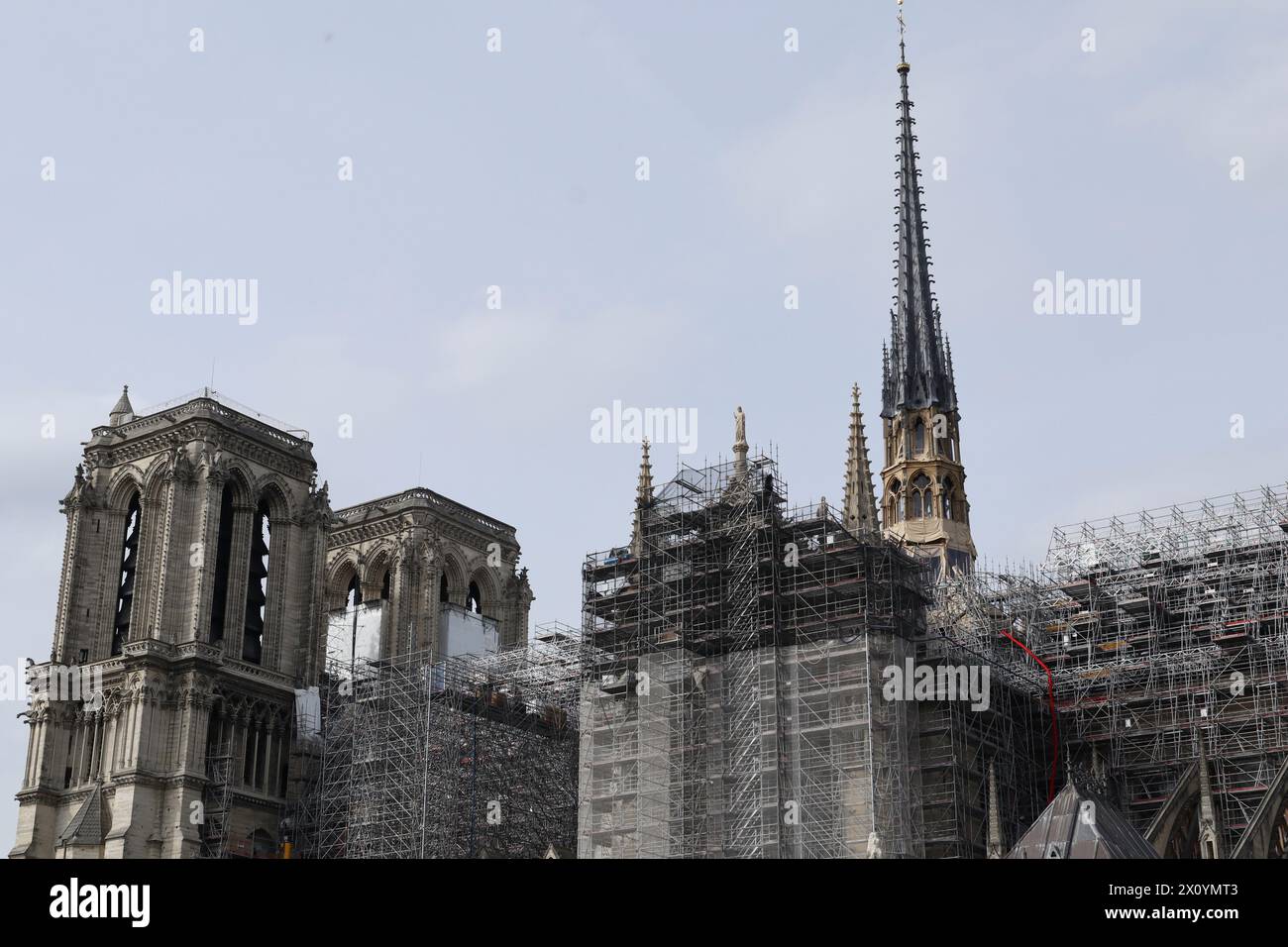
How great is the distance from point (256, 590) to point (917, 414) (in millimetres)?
37557

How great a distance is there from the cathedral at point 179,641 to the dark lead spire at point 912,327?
113 ft

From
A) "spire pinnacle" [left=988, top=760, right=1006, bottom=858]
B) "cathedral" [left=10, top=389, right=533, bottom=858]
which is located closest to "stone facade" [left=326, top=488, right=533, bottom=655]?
"cathedral" [left=10, top=389, right=533, bottom=858]

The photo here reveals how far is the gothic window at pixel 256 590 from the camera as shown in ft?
237

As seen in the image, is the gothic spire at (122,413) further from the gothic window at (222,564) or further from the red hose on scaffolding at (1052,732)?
the red hose on scaffolding at (1052,732)

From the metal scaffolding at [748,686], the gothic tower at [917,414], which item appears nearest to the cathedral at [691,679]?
the metal scaffolding at [748,686]

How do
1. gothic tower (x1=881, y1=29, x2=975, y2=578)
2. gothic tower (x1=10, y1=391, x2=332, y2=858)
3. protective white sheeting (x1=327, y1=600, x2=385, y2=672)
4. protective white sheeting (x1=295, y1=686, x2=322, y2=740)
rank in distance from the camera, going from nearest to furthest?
1. gothic tower (x1=10, y1=391, x2=332, y2=858)
2. protective white sheeting (x1=295, y1=686, x2=322, y2=740)
3. protective white sheeting (x1=327, y1=600, x2=385, y2=672)
4. gothic tower (x1=881, y1=29, x2=975, y2=578)

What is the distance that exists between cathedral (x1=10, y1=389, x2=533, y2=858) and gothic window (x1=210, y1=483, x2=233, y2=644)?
0.08 metres

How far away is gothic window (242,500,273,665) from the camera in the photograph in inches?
2849

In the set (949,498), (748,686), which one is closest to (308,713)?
(748,686)

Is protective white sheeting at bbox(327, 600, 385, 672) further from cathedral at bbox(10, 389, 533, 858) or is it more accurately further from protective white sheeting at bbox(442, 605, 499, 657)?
cathedral at bbox(10, 389, 533, 858)

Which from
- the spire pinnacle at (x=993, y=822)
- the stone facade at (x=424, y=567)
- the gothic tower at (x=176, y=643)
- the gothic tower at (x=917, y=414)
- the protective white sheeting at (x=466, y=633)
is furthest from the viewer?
the gothic tower at (x=917, y=414)

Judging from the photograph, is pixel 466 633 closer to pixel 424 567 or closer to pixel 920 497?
pixel 424 567
